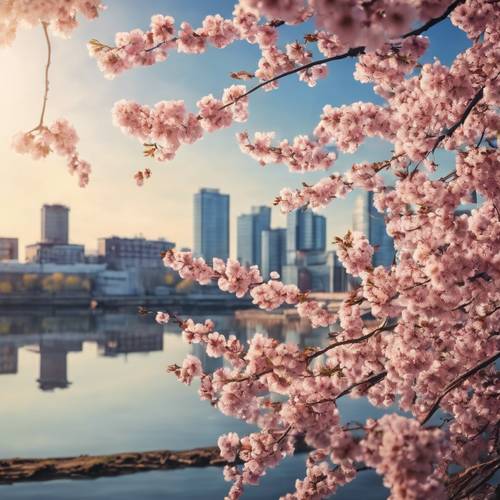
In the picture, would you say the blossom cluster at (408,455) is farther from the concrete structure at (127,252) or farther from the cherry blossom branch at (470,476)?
the concrete structure at (127,252)

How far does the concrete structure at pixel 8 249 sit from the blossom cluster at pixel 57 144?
6638 inches

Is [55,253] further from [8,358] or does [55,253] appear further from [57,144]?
[57,144]

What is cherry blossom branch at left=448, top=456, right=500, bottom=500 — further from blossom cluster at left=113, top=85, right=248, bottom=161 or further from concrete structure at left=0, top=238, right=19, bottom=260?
concrete structure at left=0, top=238, right=19, bottom=260

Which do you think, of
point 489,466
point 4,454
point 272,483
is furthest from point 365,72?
point 4,454

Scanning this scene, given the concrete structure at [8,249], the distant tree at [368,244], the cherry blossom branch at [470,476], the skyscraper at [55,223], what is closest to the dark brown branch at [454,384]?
the distant tree at [368,244]

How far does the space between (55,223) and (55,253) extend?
24.4 meters

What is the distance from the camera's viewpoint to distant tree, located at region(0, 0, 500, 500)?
5.44m

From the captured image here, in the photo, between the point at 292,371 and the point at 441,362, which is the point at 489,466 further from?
the point at 292,371

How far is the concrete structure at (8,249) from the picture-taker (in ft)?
539

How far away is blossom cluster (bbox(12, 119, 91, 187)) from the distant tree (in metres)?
0.01

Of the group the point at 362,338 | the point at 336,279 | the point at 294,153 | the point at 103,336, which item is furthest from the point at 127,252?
the point at 362,338

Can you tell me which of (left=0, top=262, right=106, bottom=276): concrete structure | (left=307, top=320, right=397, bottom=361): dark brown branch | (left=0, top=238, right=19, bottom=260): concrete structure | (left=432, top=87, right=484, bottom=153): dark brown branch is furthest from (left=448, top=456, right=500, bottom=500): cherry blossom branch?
(left=0, top=238, right=19, bottom=260): concrete structure

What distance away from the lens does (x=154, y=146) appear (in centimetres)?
645

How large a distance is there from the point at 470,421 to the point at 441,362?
1.59 meters
